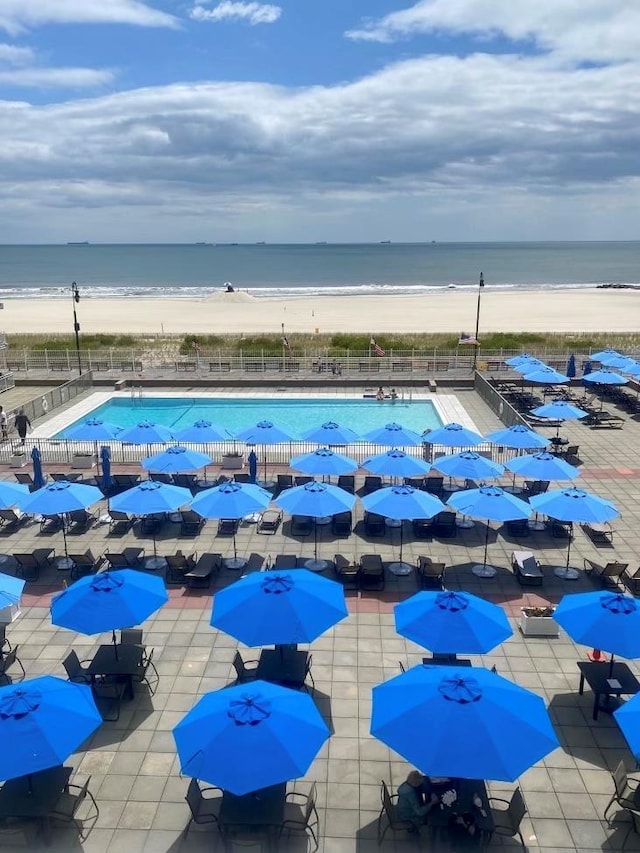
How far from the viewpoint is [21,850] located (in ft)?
25.5

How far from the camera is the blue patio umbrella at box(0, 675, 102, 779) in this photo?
23.4 feet

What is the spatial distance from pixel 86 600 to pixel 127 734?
209 centimetres

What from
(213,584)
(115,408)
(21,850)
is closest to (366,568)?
(213,584)

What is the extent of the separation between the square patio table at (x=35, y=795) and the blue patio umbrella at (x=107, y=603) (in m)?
2.08

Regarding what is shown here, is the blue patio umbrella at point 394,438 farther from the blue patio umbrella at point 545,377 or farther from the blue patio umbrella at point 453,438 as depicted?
the blue patio umbrella at point 545,377

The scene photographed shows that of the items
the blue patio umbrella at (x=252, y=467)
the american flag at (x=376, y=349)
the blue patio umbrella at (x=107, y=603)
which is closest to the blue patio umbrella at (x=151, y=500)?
the blue patio umbrella at (x=107, y=603)

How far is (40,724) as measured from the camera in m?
7.38

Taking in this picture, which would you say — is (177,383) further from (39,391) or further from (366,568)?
(366,568)

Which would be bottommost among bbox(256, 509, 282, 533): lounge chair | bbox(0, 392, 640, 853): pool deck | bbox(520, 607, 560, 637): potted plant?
bbox(0, 392, 640, 853): pool deck

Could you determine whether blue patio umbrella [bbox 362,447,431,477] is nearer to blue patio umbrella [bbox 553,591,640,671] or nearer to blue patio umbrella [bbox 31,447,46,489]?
blue patio umbrella [bbox 553,591,640,671]

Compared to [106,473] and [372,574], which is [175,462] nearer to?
[106,473]

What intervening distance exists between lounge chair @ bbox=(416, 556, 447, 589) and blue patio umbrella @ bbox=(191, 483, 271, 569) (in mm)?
3684

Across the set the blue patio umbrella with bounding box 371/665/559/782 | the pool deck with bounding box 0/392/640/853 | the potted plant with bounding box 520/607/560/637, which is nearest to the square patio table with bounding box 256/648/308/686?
the pool deck with bounding box 0/392/640/853

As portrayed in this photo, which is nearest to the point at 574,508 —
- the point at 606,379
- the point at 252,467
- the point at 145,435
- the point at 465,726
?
the point at 465,726
